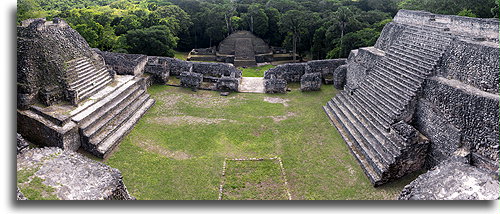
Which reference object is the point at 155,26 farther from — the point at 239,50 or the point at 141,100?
the point at 141,100

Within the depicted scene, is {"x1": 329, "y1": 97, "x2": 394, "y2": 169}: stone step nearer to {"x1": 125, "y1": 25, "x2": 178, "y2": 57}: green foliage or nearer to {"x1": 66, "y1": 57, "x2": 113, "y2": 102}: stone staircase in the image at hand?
{"x1": 66, "y1": 57, "x2": 113, "y2": 102}: stone staircase

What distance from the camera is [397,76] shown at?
12.2 meters

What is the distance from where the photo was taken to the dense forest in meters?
20.7

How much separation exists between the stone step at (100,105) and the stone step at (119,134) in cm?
88

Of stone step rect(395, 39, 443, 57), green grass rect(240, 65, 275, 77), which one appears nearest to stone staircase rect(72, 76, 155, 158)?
stone step rect(395, 39, 443, 57)

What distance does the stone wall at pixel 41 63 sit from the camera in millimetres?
11188

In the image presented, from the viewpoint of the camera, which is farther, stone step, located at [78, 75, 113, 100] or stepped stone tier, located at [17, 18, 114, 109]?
stone step, located at [78, 75, 113, 100]

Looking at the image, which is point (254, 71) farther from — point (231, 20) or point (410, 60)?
point (410, 60)

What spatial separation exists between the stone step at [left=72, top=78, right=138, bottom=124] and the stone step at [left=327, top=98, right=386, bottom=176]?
7.99 metres

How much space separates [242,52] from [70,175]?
24270mm

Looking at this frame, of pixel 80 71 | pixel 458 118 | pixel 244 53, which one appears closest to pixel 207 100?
pixel 80 71

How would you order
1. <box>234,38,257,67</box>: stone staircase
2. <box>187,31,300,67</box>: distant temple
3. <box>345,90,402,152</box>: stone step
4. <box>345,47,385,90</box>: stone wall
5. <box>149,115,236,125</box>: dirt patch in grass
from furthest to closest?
<box>187,31,300,67</box>: distant temple, <box>234,38,257,67</box>: stone staircase, <box>345,47,385,90</box>: stone wall, <box>149,115,236,125</box>: dirt patch in grass, <box>345,90,402,152</box>: stone step

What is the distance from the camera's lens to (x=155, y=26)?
24.6 m

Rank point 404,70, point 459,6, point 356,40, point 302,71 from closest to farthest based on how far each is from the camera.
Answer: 1. point 404,70
2. point 302,71
3. point 459,6
4. point 356,40
